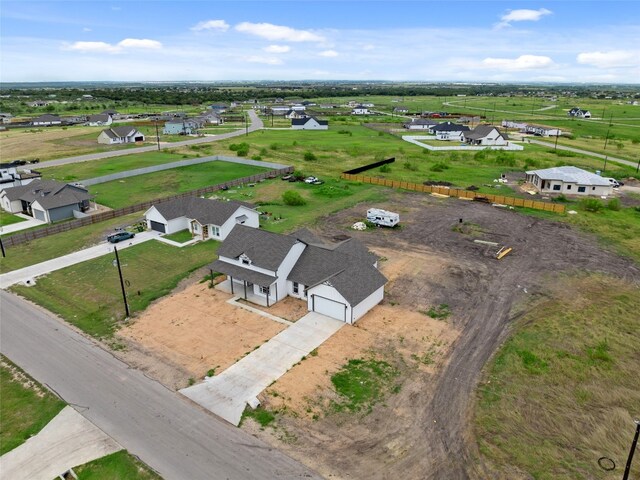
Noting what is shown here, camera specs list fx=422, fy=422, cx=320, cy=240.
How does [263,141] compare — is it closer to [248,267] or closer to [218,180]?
[218,180]

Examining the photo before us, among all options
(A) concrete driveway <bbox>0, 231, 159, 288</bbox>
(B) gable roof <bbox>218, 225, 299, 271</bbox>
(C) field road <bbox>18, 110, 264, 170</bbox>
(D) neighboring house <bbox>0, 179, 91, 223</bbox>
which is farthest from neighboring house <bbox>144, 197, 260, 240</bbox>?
(C) field road <bbox>18, 110, 264, 170</bbox>

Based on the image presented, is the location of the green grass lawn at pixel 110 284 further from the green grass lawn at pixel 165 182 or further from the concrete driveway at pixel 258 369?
the green grass lawn at pixel 165 182

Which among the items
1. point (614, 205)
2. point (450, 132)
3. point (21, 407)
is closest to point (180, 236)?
point (21, 407)

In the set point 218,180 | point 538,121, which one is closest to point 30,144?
point 218,180

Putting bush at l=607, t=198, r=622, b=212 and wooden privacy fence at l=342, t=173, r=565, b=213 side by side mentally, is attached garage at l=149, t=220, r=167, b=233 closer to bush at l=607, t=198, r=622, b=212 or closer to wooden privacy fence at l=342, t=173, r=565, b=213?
wooden privacy fence at l=342, t=173, r=565, b=213

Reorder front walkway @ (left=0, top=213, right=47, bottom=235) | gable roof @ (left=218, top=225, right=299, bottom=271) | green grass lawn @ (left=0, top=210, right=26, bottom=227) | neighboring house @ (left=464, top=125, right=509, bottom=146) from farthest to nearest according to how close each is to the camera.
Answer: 1. neighboring house @ (left=464, top=125, right=509, bottom=146)
2. green grass lawn @ (left=0, top=210, right=26, bottom=227)
3. front walkway @ (left=0, top=213, right=47, bottom=235)
4. gable roof @ (left=218, top=225, right=299, bottom=271)
